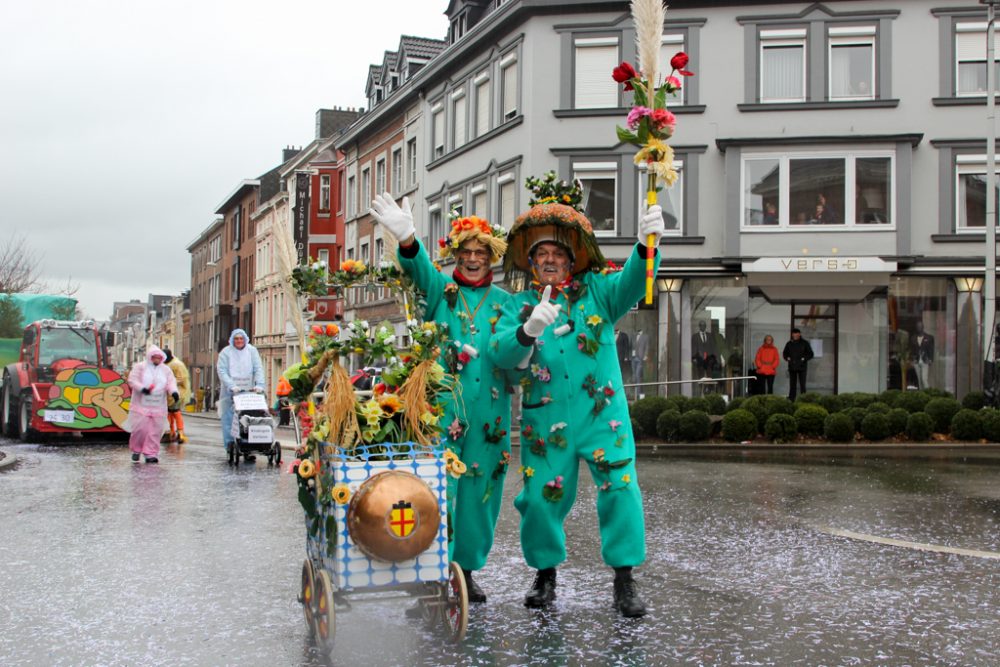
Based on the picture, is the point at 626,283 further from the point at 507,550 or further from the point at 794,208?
the point at 794,208

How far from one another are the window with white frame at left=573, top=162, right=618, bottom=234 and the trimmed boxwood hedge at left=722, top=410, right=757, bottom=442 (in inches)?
458

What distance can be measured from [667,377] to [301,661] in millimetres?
23090

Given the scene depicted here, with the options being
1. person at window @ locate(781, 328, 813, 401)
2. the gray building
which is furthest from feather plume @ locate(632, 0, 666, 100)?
the gray building

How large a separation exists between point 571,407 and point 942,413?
42.3ft

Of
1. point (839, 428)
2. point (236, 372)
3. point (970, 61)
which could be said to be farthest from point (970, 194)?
point (236, 372)

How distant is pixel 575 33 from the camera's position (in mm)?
28359

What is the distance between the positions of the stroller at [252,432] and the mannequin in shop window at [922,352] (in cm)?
1733

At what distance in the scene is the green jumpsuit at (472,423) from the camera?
18.2ft

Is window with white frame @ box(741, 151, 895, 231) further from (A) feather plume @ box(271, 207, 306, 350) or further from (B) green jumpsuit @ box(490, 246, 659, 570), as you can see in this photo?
(A) feather plume @ box(271, 207, 306, 350)

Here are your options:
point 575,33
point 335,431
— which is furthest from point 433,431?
point 575,33

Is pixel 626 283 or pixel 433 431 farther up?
pixel 626 283

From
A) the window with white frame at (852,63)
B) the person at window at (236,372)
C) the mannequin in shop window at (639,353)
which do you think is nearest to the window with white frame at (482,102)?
the mannequin in shop window at (639,353)

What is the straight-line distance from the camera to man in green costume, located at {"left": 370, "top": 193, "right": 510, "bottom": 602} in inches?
218

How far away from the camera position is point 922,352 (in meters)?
26.5
